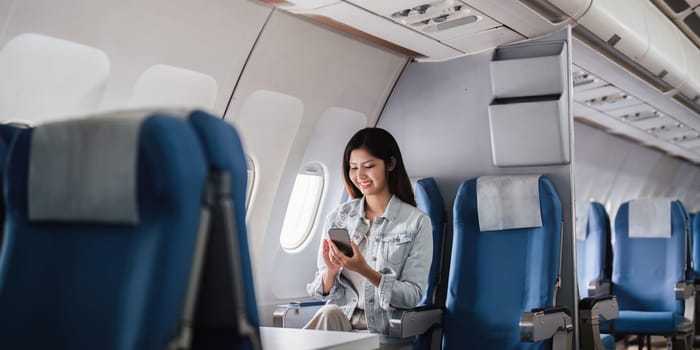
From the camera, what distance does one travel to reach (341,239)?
10.4ft

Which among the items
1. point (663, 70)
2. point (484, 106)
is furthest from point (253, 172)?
point (663, 70)

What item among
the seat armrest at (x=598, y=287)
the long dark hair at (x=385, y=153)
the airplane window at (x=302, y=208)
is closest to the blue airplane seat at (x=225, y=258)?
the long dark hair at (x=385, y=153)

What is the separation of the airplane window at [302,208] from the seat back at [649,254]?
118 inches

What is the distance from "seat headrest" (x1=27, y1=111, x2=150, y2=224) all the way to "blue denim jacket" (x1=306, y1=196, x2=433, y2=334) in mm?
2062

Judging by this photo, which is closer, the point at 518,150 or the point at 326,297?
the point at 326,297

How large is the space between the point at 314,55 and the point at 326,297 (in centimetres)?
140

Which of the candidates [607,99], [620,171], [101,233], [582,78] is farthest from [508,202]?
[620,171]

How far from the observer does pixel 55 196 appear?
147 cm

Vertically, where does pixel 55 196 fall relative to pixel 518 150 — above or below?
below

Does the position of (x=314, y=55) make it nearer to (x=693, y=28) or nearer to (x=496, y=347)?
(x=496, y=347)

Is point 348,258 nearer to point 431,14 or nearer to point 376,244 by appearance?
point 376,244

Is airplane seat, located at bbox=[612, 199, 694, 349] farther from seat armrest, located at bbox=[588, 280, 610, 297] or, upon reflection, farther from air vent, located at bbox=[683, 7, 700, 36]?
air vent, located at bbox=[683, 7, 700, 36]

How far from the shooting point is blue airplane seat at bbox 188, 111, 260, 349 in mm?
1355

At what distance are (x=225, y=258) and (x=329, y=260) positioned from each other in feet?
6.60
